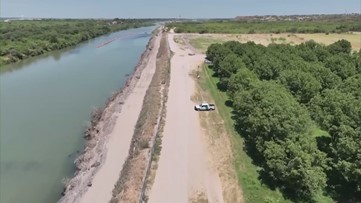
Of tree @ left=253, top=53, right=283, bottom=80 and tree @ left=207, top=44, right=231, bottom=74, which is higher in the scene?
tree @ left=253, top=53, right=283, bottom=80

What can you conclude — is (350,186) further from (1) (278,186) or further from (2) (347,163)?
(1) (278,186)

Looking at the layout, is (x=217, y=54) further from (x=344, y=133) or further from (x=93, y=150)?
(x=344, y=133)

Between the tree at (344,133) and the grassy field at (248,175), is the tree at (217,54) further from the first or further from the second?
the tree at (344,133)

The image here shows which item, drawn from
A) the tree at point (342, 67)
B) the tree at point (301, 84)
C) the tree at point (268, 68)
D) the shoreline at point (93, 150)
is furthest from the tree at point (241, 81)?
the shoreline at point (93, 150)

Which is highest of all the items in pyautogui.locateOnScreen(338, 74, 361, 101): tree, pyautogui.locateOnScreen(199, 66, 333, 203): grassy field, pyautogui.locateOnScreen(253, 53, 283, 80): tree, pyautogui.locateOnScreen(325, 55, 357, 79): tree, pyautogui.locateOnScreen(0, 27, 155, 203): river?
pyautogui.locateOnScreen(338, 74, 361, 101): tree

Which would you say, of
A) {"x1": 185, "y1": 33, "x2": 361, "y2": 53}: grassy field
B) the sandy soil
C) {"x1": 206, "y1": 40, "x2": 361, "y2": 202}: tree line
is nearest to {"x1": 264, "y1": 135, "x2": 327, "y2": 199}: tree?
{"x1": 206, "y1": 40, "x2": 361, "y2": 202}: tree line

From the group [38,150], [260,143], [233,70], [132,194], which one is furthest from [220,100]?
[132,194]

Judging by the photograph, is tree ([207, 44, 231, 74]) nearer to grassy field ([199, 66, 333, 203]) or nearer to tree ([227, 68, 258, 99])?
tree ([227, 68, 258, 99])
